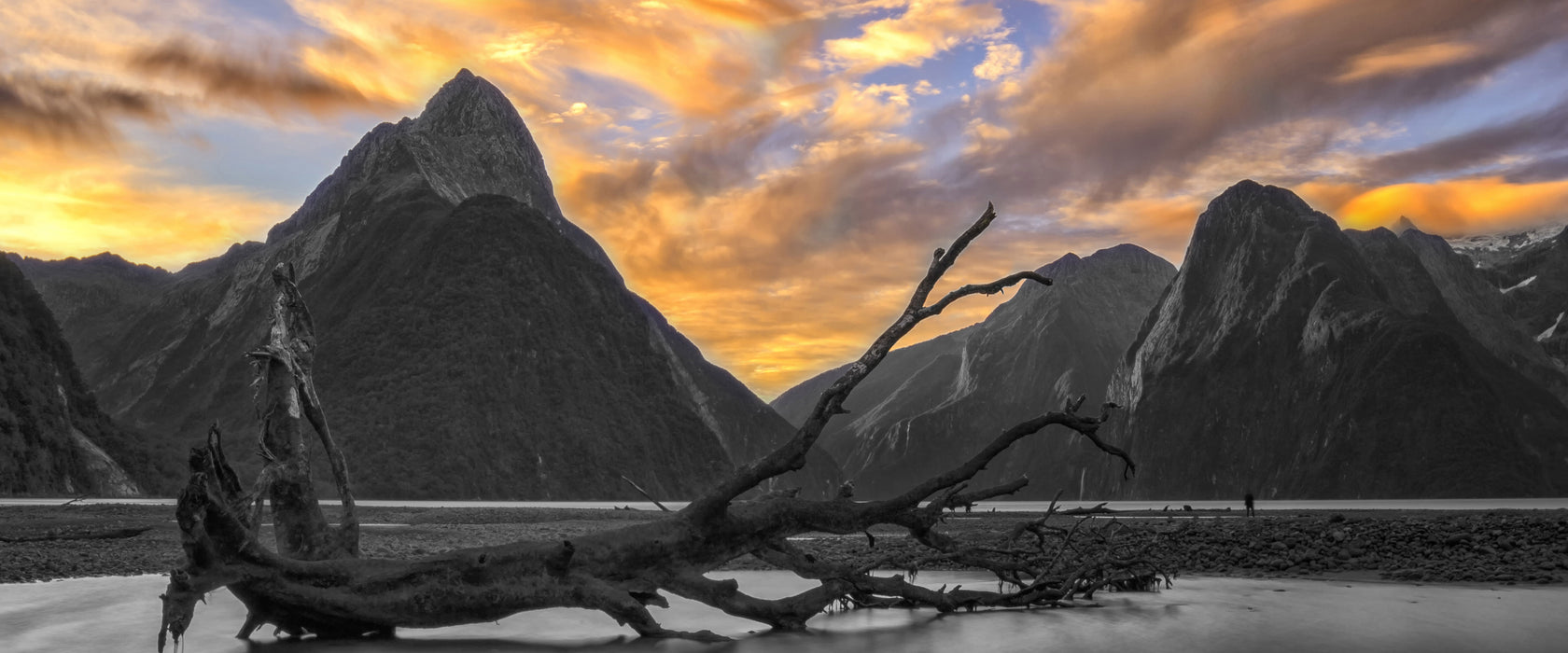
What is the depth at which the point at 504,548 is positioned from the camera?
1503 cm

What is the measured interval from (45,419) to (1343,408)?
16098cm

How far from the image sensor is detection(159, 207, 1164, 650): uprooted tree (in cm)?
1436

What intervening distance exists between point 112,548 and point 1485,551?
39.6m

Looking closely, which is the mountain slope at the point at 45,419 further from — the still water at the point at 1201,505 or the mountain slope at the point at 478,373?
the mountain slope at the point at 478,373

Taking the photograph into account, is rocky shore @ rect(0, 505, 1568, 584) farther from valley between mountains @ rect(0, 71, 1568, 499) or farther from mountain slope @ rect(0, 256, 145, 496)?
valley between mountains @ rect(0, 71, 1568, 499)

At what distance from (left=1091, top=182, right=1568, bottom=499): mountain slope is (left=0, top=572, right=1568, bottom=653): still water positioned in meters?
151

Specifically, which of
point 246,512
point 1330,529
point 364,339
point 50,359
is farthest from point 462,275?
point 246,512

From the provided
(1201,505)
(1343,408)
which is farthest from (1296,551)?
(1343,408)

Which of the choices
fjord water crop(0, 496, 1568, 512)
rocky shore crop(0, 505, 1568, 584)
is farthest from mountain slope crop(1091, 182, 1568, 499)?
rocky shore crop(0, 505, 1568, 584)

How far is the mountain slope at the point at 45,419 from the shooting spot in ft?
310

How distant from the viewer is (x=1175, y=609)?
2081 centimetres

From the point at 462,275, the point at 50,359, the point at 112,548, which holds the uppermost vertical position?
the point at 462,275

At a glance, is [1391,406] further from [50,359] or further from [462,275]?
[50,359]

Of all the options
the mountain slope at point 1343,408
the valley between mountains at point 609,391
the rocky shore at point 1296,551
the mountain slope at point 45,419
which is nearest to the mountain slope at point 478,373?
the valley between mountains at point 609,391
